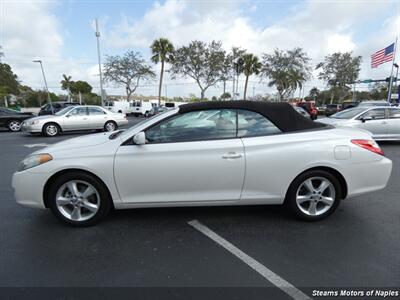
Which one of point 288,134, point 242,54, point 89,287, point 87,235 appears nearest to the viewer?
point 89,287

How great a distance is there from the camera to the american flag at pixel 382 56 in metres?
21.1

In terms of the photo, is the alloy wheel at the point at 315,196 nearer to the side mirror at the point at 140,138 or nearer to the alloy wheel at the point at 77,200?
the side mirror at the point at 140,138

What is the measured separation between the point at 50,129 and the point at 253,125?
37.8ft

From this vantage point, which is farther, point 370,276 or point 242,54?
point 242,54

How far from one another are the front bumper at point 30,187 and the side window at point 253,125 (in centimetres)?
241

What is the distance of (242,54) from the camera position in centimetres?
3469

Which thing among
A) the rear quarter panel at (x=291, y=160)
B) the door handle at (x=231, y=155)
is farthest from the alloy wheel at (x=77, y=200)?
the rear quarter panel at (x=291, y=160)

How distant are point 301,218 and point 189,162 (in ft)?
5.36

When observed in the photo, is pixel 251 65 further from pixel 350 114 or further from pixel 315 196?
pixel 315 196

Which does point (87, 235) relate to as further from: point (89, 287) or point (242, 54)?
point (242, 54)

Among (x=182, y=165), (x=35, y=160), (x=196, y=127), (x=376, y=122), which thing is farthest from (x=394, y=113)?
(x=35, y=160)

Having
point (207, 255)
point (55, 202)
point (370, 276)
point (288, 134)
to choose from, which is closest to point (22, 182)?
point (55, 202)

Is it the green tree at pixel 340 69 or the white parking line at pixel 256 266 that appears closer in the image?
the white parking line at pixel 256 266

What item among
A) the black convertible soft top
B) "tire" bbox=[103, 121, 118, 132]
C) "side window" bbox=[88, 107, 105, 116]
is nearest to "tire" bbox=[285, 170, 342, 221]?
the black convertible soft top
